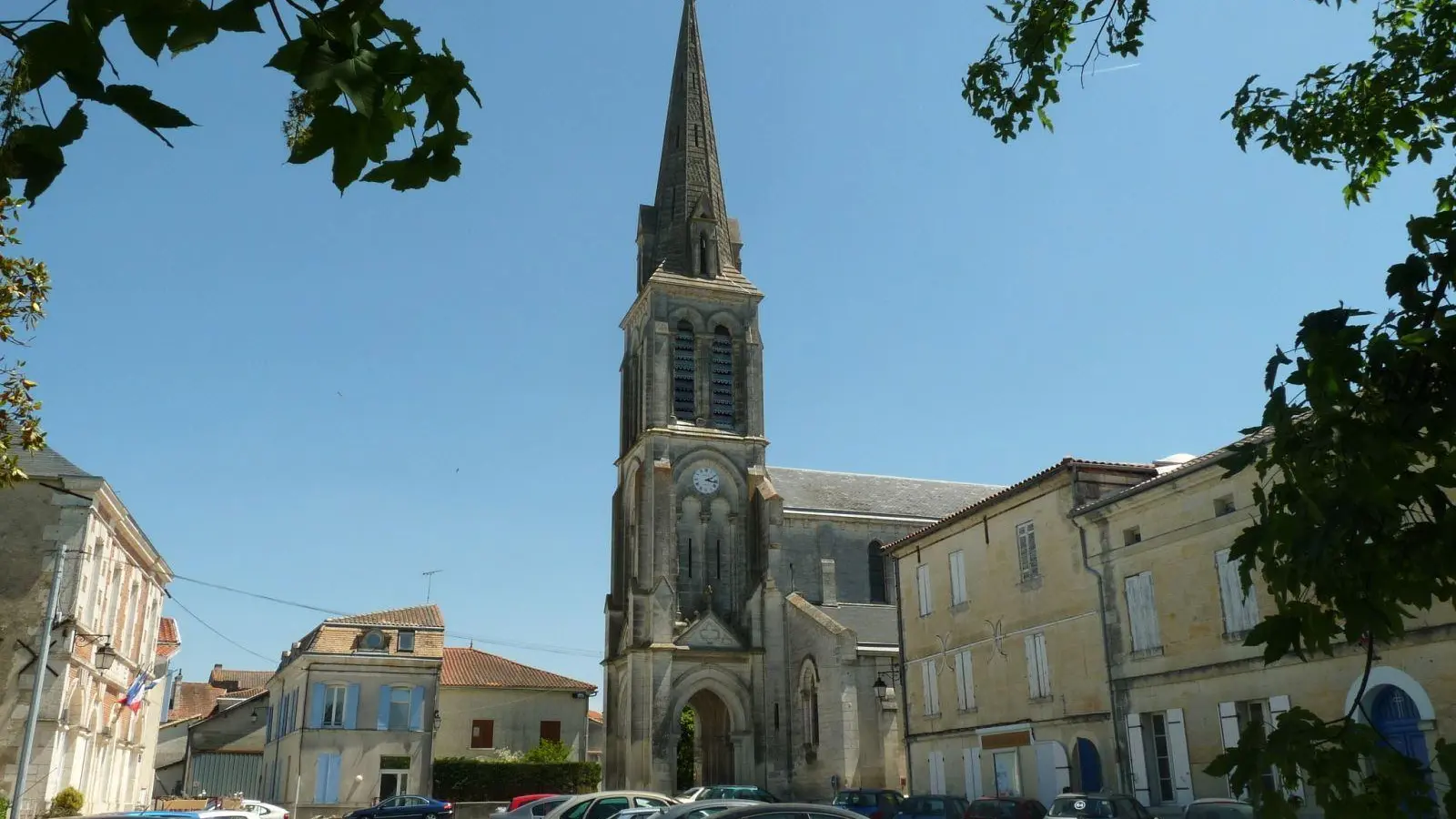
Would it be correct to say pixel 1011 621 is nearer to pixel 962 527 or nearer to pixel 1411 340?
pixel 962 527

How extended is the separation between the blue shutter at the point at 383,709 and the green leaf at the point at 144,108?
37295mm

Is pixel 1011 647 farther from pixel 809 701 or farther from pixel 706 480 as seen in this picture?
pixel 706 480

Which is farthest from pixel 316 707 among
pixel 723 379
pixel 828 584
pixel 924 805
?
pixel 924 805

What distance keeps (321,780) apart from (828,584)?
19.3 metres

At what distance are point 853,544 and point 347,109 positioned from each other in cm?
4284

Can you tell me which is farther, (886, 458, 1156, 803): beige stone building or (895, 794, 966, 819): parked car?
(886, 458, 1156, 803): beige stone building

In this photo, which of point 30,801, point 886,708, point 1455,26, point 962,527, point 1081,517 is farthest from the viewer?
point 886,708

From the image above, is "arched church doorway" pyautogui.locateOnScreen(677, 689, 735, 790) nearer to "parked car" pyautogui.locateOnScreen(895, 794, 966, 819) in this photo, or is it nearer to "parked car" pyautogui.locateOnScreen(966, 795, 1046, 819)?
"parked car" pyautogui.locateOnScreen(895, 794, 966, 819)

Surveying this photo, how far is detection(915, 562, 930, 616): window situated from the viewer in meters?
28.8

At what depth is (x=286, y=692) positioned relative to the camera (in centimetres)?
4047

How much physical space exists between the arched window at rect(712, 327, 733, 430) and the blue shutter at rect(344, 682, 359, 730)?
652 inches

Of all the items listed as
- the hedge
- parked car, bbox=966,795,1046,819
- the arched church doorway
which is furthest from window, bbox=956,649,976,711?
the hedge

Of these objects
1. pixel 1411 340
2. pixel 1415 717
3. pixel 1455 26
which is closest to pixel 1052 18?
pixel 1455 26

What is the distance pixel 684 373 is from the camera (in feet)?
148
